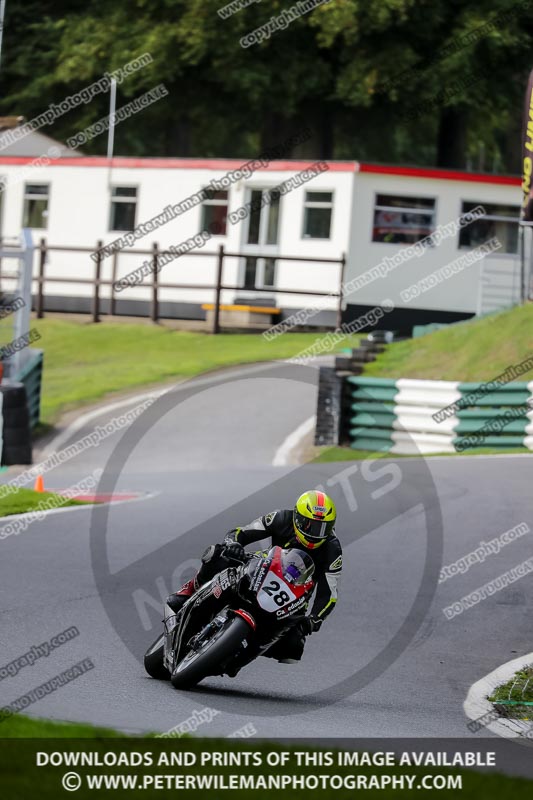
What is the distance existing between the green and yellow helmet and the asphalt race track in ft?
3.25

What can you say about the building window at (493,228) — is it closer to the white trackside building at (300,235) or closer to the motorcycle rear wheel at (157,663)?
the white trackside building at (300,235)

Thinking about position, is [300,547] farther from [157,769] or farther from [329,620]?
[157,769]

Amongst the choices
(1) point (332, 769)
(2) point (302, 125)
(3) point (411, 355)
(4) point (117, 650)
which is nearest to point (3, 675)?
(4) point (117, 650)

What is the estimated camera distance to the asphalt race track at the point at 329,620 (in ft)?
25.6

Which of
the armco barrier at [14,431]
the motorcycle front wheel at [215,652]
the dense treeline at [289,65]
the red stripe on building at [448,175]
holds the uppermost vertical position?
the dense treeline at [289,65]

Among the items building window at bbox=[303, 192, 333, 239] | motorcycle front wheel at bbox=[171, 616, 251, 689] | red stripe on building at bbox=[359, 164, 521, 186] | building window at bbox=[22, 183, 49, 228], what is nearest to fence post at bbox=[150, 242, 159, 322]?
building window at bbox=[303, 192, 333, 239]

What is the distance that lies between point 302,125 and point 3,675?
118 ft

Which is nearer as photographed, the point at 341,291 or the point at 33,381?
the point at 33,381

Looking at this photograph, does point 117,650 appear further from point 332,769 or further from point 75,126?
point 75,126

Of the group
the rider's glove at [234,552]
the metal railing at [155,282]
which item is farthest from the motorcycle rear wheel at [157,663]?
the metal railing at [155,282]

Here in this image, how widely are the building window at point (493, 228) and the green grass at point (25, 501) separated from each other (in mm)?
20177

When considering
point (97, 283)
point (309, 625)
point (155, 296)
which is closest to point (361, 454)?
point (309, 625)

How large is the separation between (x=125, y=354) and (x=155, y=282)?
374 cm

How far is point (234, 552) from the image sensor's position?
8.16 meters
